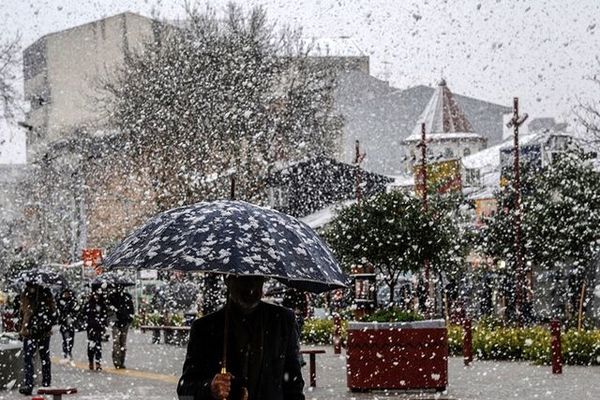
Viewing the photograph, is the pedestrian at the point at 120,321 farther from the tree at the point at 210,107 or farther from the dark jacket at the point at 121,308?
the tree at the point at 210,107

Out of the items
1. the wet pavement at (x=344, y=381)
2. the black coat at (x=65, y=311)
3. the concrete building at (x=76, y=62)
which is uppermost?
the concrete building at (x=76, y=62)

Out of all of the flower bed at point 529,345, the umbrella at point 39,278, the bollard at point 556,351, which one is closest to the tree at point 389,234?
the flower bed at point 529,345

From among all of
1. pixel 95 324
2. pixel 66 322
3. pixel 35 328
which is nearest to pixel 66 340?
pixel 66 322

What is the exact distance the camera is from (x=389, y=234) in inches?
1169

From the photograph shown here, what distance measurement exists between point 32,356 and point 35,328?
42cm

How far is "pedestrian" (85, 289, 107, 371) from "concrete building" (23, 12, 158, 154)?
197 ft

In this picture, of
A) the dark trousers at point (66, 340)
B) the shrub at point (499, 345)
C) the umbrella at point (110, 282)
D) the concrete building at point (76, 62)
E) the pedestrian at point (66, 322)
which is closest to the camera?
the shrub at point (499, 345)

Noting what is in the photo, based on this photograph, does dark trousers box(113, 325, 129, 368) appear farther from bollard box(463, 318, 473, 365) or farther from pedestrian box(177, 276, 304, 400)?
pedestrian box(177, 276, 304, 400)

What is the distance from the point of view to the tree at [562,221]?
121ft

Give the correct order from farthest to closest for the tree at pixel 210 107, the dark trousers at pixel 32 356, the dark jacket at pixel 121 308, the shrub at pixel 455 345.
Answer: the tree at pixel 210 107
the shrub at pixel 455 345
the dark jacket at pixel 121 308
the dark trousers at pixel 32 356

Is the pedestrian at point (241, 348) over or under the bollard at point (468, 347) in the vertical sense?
over

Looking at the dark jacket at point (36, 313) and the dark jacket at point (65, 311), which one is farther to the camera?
the dark jacket at point (65, 311)

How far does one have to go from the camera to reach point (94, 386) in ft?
59.0

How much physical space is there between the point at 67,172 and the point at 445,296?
1301 inches
